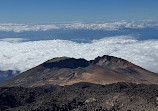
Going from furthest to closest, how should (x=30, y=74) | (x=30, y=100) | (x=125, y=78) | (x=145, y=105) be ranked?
(x=30, y=74) → (x=125, y=78) → (x=30, y=100) → (x=145, y=105)

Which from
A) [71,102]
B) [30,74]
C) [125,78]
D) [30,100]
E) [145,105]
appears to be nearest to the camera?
[145,105]

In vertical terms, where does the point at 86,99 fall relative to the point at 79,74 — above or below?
above

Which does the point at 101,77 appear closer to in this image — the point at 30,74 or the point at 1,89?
the point at 30,74

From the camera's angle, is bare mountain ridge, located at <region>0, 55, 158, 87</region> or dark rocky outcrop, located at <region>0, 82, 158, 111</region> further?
bare mountain ridge, located at <region>0, 55, 158, 87</region>

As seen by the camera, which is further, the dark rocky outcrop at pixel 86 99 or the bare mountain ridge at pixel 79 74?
the bare mountain ridge at pixel 79 74

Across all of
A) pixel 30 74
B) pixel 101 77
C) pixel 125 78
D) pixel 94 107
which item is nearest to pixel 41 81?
pixel 30 74

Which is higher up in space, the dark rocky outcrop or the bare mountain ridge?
the dark rocky outcrop

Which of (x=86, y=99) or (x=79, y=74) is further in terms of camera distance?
(x=79, y=74)

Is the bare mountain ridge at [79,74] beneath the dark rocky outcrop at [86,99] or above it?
beneath
